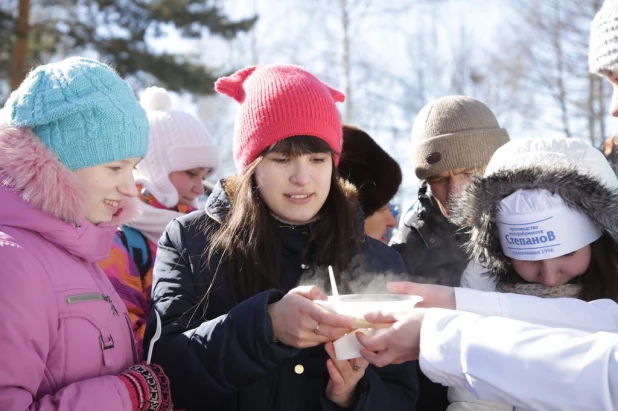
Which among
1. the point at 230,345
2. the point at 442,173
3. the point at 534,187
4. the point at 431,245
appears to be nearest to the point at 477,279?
the point at 534,187

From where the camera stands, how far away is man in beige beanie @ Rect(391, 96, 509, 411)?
379 centimetres

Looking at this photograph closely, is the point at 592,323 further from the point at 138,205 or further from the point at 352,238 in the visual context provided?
the point at 138,205

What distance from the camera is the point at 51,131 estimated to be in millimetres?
2387

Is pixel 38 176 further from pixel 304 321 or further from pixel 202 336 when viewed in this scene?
pixel 304 321

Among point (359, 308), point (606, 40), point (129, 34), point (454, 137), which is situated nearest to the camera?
point (359, 308)

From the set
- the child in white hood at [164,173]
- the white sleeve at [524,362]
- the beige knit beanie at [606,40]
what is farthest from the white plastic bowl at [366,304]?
the child in white hood at [164,173]

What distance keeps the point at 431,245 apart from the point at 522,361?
1.82 metres

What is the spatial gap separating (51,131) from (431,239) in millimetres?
2181

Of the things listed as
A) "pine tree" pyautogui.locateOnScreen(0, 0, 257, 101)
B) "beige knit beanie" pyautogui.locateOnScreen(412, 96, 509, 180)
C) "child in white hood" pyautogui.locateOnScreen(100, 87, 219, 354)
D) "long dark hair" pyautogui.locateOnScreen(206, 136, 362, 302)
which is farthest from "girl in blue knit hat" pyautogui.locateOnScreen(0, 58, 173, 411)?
"pine tree" pyautogui.locateOnScreen(0, 0, 257, 101)

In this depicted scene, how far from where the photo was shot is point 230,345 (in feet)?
7.82

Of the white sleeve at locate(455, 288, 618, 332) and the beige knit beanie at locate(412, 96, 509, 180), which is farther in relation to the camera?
the beige knit beanie at locate(412, 96, 509, 180)

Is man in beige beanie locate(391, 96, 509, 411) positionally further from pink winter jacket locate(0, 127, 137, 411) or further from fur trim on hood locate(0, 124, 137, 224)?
fur trim on hood locate(0, 124, 137, 224)

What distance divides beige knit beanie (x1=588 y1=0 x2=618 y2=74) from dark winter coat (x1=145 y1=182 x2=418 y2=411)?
4.23 ft

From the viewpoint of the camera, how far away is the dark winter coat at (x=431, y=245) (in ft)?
12.3
